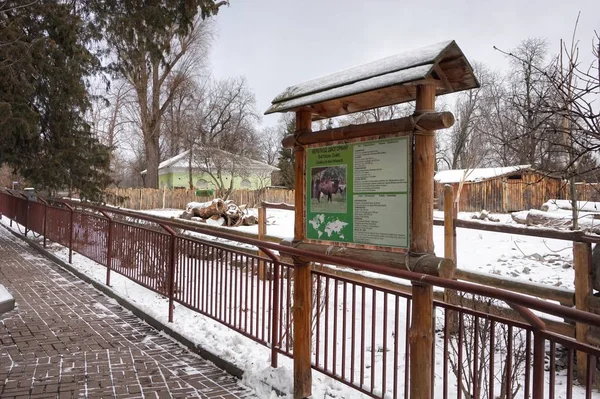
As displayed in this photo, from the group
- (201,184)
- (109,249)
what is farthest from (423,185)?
(201,184)

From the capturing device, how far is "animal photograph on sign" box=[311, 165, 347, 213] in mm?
3164

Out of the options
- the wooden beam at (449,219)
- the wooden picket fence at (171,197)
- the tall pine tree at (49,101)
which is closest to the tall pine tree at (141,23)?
the tall pine tree at (49,101)

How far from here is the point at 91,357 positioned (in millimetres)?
4363

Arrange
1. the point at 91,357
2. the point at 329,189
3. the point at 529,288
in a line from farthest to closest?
the point at 529,288, the point at 91,357, the point at 329,189

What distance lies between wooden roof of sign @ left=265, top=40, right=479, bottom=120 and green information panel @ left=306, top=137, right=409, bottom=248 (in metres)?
0.36

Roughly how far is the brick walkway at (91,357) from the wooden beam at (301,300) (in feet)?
1.64

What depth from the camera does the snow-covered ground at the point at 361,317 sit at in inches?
150

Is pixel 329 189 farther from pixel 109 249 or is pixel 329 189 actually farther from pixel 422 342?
pixel 109 249

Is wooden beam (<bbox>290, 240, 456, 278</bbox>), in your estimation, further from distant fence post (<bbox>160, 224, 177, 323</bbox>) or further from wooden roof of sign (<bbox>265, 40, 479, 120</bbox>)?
distant fence post (<bbox>160, 224, 177, 323</bbox>)

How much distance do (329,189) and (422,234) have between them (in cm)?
86

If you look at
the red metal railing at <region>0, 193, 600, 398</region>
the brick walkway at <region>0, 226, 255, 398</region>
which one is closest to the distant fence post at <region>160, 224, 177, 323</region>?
the red metal railing at <region>0, 193, 600, 398</region>

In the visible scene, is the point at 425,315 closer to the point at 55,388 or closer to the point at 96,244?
the point at 55,388

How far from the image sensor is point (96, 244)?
26.8 ft

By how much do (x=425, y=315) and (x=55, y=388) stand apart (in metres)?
3.06
